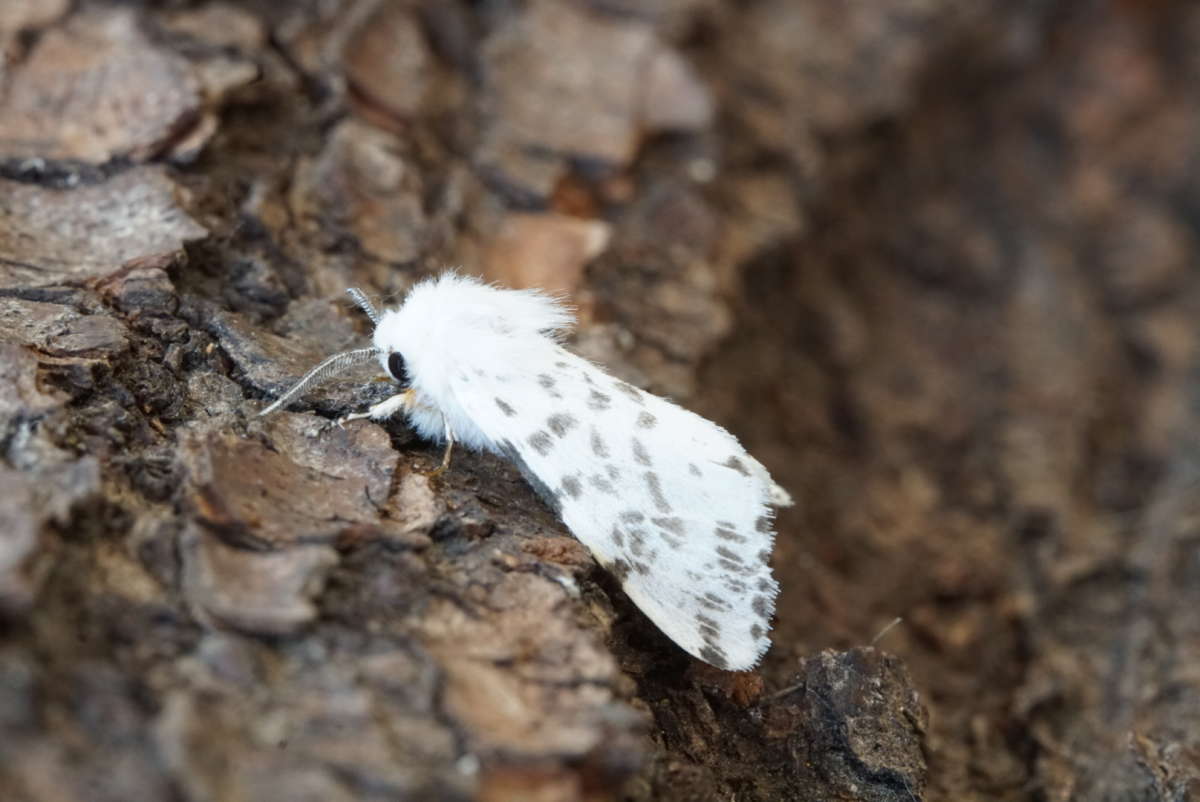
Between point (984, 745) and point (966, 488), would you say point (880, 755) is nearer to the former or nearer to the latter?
point (984, 745)

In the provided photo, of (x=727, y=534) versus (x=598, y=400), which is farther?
(x=598, y=400)

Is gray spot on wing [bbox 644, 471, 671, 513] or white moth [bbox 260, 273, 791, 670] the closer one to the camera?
white moth [bbox 260, 273, 791, 670]

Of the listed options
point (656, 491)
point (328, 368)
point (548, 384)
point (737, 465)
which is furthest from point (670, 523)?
point (328, 368)

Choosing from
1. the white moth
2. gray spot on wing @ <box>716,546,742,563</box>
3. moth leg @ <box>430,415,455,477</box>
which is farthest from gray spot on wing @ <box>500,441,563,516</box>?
gray spot on wing @ <box>716,546,742,563</box>

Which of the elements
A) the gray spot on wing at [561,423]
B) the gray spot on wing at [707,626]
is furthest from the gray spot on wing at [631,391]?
the gray spot on wing at [707,626]

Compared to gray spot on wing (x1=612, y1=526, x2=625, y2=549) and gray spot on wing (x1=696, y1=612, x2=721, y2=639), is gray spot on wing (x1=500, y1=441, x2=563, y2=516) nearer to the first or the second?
gray spot on wing (x1=612, y1=526, x2=625, y2=549)

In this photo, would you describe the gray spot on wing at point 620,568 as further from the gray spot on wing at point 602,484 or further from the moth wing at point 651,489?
the gray spot on wing at point 602,484

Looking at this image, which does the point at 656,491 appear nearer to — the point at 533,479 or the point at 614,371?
the point at 533,479
